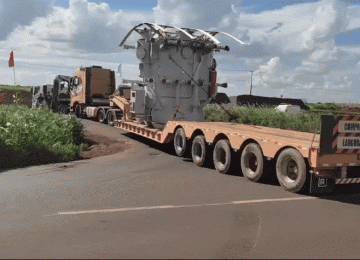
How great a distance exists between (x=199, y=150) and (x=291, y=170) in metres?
3.51

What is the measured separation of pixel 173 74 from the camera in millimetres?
14312

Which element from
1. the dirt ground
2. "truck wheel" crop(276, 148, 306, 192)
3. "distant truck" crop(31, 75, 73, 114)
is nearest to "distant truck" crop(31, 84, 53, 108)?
"distant truck" crop(31, 75, 73, 114)

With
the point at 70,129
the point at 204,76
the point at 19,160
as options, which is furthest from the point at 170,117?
the point at 19,160

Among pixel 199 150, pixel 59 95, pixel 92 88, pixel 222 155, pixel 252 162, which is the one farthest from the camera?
pixel 59 95

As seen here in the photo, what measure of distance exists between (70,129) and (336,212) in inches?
437

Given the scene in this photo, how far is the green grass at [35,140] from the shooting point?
12461mm

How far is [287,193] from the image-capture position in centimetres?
778

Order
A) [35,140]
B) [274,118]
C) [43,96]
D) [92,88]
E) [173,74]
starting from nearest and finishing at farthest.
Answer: [35,140], [173,74], [274,118], [92,88], [43,96]

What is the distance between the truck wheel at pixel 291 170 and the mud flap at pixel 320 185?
226 millimetres

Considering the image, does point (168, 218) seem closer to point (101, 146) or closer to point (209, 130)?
point (209, 130)

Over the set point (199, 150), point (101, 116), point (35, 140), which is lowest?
point (35, 140)

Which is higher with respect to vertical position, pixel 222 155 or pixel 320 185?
pixel 222 155

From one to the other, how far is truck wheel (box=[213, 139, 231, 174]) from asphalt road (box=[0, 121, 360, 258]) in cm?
27

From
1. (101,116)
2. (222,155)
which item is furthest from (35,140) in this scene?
(101,116)
